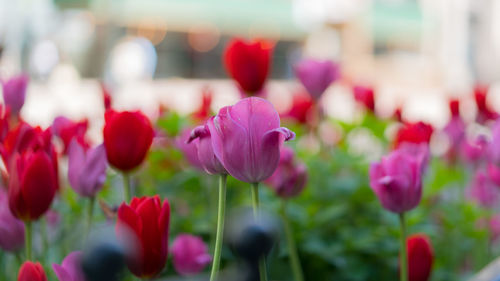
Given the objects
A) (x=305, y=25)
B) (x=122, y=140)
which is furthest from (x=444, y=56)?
(x=122, y=140)

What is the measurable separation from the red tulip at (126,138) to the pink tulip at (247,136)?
113 millimetres

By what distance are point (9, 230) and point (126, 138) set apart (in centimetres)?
13

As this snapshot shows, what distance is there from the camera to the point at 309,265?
0.83 m

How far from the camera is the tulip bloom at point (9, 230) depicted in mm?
499

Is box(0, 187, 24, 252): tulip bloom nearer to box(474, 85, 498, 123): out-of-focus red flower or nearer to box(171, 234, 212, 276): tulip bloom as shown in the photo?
box(171, 234, 212, 276): tulip bloom

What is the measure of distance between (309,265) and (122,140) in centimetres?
44

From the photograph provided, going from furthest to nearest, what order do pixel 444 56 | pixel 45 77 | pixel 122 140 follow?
pixel 444 56
pixel 45 77
pixel 122 140

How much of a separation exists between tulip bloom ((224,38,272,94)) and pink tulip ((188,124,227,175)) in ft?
1.24

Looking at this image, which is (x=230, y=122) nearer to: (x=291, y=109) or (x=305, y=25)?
(x=291, y=109)

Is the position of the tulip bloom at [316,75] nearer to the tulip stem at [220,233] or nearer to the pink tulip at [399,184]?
the pink tulip at [399,184]

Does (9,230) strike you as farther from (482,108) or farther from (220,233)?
(482,108)

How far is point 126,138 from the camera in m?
0.47

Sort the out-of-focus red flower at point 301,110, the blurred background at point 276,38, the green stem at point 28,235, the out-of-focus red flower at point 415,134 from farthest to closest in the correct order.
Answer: the blurred background at point 276,38 → the out-of-focus red flower at point 301,110 → the out-of-focus red flower at point 415,134 → the green stem at point 28,235

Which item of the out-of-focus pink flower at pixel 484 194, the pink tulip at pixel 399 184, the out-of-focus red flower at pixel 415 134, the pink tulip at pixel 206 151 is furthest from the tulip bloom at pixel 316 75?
the pink tulip at pixel 206 151
